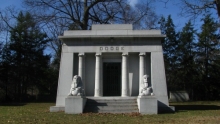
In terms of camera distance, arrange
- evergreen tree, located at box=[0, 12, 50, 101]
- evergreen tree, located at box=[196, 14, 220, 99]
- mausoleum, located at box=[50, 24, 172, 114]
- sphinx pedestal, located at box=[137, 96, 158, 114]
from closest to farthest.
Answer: sphinx pedestal, located at box=[137, 96, 158, 114], mausoleum, located at box=[50, 24, 172, 114], evergreen tree, located at box=[0, 12, 50, 101], evergreen tree, located at box=[196, 14, 220, 99]

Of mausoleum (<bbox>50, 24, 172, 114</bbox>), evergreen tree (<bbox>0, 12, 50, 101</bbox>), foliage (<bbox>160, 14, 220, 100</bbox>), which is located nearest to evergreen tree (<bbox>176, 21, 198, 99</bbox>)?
foliage (<bbox>160, 14, 220, 100</bbox>)

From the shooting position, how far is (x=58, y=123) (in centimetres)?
1027

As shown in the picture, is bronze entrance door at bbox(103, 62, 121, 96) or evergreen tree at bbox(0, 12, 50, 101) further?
evergreen tree at bbox(0, 12, 50, 101)

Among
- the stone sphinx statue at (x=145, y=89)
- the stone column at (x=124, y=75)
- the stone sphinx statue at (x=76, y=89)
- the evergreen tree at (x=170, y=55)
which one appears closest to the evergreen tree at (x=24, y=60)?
the evergreen tree at (x=170, y=55)

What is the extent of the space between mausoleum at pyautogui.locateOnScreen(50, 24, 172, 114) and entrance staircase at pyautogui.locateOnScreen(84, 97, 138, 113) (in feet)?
0.21

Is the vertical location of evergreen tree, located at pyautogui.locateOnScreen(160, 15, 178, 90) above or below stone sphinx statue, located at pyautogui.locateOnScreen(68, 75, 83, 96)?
above

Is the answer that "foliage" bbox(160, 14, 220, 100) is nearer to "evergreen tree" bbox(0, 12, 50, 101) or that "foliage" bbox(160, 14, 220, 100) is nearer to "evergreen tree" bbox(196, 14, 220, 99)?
"evergreen tree" bbox(196, 14, 220, 99)

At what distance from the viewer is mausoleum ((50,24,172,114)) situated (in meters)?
17.3

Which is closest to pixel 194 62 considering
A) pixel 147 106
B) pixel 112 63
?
pixel 112 63

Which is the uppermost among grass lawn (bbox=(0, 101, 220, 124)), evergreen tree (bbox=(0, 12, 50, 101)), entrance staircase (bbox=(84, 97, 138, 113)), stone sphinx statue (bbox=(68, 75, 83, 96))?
evergreen tree (bbox=(0, 12, 50, 101))

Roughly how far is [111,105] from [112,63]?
12.9ft

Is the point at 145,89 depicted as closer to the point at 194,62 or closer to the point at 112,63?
the point at 112,63

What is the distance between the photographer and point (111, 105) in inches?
626

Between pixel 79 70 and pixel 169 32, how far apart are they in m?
26.3
